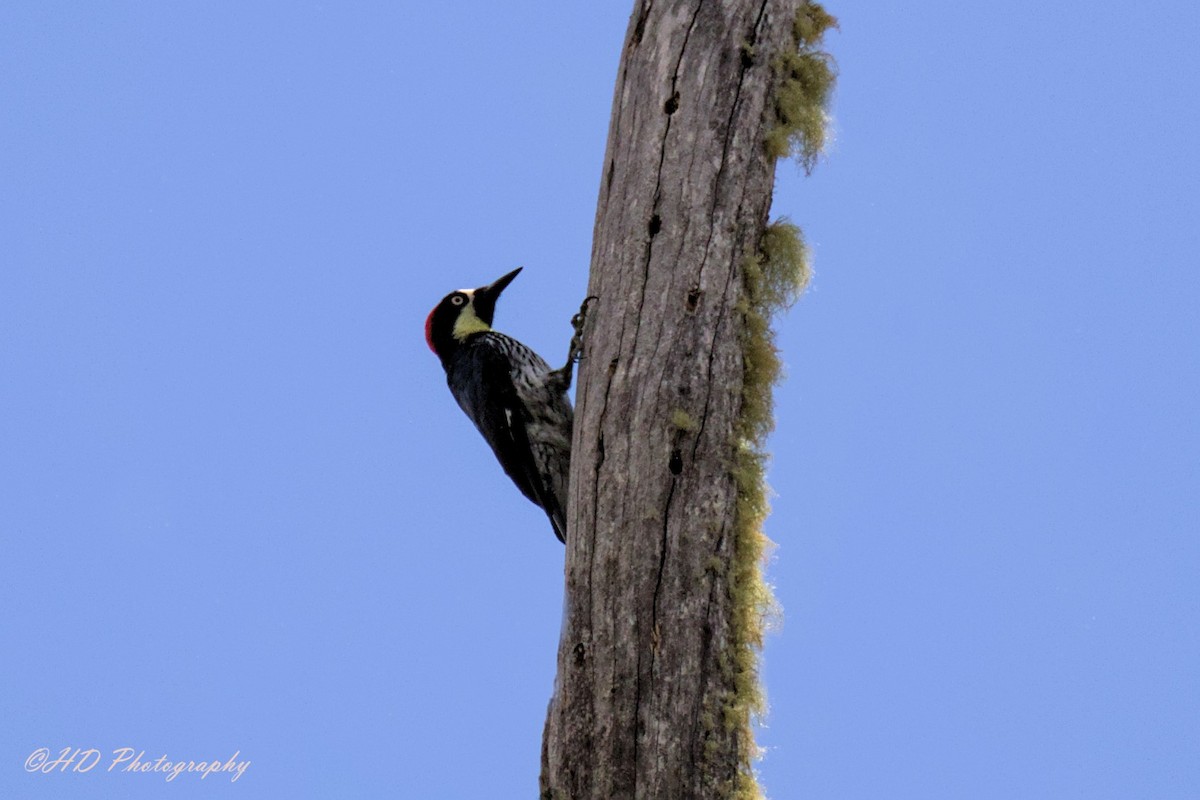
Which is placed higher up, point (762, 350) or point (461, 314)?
point (461, 314)

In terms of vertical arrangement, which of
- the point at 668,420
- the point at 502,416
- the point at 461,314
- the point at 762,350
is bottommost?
the point at 668,420

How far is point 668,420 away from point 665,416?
0.06 ft

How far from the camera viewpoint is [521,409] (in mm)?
6035

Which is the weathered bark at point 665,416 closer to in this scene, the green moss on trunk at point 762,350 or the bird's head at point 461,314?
the green moss on trunk at point 762,350

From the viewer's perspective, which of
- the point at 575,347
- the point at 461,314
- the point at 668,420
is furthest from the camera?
the point at 461,314

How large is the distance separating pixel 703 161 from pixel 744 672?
1.68 meters

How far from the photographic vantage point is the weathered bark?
4039mm

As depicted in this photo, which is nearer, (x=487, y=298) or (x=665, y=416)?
(x=665, y=416)

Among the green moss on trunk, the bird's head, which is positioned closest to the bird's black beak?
the bird's head

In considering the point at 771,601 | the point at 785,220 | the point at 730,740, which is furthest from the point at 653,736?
the point at 785,220

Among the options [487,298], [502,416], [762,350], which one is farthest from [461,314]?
[762,350]

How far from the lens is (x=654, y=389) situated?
432cm

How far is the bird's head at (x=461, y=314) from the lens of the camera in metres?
6.81

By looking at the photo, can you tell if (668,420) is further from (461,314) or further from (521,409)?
(461,314)
